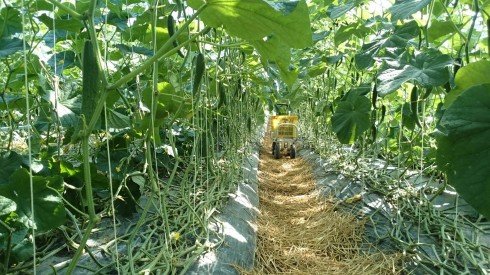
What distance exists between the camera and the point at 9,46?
1.54 metres

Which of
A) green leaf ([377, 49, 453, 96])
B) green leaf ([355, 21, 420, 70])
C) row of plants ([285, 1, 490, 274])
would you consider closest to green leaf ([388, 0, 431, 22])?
row of plants ([285, 1, 490, 274])

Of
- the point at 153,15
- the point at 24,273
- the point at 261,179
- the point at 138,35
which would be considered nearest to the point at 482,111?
the point at 153,15

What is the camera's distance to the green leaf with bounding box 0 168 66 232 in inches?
43.3

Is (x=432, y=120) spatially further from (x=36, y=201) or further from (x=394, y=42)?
(x=36, y=201)

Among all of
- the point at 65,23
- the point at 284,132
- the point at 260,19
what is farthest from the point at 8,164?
the point at 284,132

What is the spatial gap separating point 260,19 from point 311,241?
5.96ft

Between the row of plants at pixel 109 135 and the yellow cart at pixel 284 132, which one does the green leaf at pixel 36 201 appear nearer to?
the row of plants at pixel 109 135

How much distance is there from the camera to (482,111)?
83 centimetres

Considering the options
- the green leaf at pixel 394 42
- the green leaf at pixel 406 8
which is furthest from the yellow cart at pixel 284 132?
the green leaf at pixel 406 8

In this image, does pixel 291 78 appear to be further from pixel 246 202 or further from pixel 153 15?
pixel 246 202

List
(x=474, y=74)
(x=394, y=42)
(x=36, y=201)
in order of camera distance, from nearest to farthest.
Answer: (x=474, y=74)
(x=36, y=201)
(x=394, y=42)

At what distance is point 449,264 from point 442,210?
1.94 feet

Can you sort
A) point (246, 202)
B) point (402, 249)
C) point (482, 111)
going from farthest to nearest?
point (246, 202)
point (402, 249)
point (482, 111)

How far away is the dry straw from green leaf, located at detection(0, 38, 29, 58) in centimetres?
122
